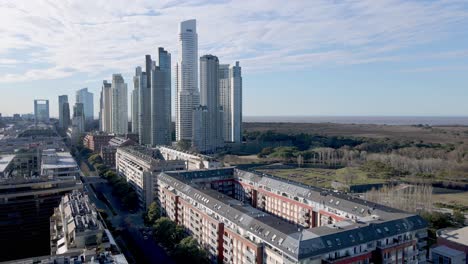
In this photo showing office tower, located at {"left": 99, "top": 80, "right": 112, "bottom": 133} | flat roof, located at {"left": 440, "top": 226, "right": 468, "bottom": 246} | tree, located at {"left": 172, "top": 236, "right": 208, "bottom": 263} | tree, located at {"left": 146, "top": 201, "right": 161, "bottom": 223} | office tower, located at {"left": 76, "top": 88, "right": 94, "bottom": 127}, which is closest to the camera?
tree, located at {"left": 172, "top": 236, "right": 208, "bottom": 263}

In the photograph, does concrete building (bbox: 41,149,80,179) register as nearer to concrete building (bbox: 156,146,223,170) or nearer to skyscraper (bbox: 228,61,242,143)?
concrete building (bbox: 156,146,223,170)

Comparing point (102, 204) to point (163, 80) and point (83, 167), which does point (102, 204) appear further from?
point (163, 80)

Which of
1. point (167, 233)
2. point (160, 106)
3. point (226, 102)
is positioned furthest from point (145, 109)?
point (167, 233)

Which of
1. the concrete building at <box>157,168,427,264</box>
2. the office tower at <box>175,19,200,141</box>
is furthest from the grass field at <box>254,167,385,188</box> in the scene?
the office tower at <box>175,19,200,141</box>

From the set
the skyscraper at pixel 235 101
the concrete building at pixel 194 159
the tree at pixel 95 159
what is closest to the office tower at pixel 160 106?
the skyscraper at pixel 235 101

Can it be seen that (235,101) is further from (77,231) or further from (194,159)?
(77,231)

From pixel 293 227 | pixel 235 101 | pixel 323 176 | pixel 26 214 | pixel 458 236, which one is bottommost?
pixel 323 176
